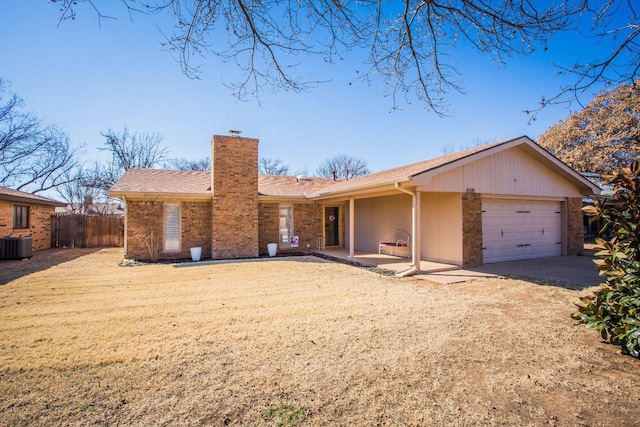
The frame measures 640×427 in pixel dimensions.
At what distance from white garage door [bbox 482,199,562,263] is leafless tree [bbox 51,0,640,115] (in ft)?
26.4

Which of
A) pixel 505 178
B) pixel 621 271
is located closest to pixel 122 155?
pixel 505 178

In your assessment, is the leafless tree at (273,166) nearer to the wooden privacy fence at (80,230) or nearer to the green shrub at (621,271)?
the wooden privacy fence at (80,230)

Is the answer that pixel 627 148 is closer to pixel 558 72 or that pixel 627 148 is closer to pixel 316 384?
pixel 558 72

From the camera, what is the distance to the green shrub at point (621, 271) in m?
3.77

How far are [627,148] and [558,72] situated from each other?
20478 mm

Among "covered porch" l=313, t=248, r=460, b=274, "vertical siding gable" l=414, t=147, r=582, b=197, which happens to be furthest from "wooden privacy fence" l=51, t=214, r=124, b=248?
"vertical siding gable" l=414, t=147, r=582, b=197

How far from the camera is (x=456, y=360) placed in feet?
12.2

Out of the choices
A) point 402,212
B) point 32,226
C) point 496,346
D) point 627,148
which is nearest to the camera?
point 496,346

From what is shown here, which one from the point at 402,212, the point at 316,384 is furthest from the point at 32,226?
the point at 316,384

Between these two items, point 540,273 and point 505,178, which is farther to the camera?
point 505,178

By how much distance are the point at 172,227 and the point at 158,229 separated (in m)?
0.50

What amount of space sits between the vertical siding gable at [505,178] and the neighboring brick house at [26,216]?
16333mm

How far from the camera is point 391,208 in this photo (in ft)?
45.3

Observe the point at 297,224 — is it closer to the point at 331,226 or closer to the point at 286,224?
the point at 286,224
